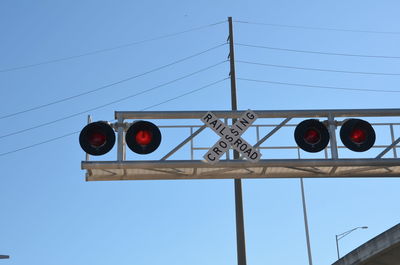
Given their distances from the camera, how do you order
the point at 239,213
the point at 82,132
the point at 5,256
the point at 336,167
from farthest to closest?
the point at 5,256, the point at 239,213, the point at 336,167, the point at 82,132

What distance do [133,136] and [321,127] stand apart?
341 centimetres

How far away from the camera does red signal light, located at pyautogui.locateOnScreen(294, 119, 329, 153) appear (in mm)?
12711

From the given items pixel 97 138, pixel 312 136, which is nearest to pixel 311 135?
pixel 312 136

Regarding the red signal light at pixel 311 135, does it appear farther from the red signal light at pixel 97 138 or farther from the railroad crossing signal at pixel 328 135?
the red signal light at pixel 97 138

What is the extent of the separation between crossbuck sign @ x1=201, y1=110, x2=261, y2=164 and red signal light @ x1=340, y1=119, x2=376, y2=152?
66.3 inches

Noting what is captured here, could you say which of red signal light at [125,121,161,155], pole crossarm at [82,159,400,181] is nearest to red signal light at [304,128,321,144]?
pole crossarm at [82,159,400,181]

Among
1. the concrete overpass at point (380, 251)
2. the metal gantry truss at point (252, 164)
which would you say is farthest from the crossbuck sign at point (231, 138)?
the concrete overpass at point (380, 251)

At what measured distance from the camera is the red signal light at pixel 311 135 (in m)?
12.7

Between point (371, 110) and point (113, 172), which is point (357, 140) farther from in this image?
point (113, 172)

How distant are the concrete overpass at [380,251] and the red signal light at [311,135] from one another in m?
6.73

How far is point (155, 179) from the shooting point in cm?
1286

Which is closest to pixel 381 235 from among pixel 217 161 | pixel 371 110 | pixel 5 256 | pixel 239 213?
pixel 239 213

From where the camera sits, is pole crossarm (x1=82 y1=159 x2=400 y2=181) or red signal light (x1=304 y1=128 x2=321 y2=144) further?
red signal light (x1=304 y1=128 x2=321 y2=144)

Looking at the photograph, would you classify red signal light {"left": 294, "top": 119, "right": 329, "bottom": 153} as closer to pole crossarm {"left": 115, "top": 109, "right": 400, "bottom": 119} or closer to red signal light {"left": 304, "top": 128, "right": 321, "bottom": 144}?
red signal light {"left": 304, "top": 128, "right": 321, "bottom": 144}
